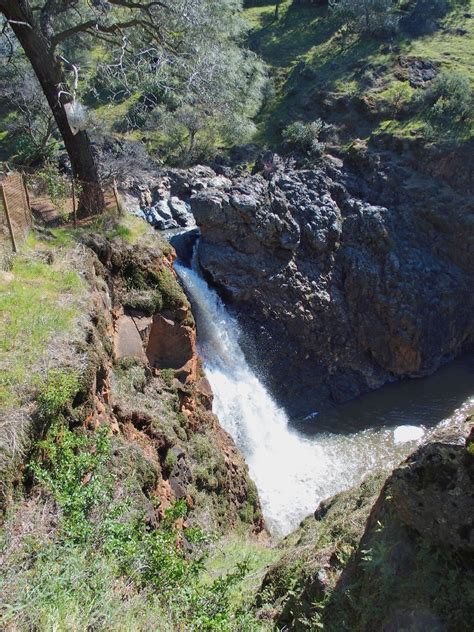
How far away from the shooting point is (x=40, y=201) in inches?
419

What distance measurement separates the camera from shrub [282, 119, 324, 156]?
25.2 m

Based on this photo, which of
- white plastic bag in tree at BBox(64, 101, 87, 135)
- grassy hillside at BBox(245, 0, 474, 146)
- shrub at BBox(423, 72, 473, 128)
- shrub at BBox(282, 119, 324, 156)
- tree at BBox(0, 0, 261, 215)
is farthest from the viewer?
grassy hillside at BBox(245, 0, 474, 146)

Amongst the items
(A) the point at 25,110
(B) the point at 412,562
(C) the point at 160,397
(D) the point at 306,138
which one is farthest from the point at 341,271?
(B) the point at 412,562

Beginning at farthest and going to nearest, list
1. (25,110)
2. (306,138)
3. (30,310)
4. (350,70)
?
(350,70), (306,138), (25,110), (30,310)

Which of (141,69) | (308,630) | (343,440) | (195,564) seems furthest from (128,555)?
(343,440)

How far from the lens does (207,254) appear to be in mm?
17875

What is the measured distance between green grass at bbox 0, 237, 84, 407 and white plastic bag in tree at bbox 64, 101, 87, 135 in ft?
9.12

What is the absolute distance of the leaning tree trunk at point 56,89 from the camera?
9.23 meters

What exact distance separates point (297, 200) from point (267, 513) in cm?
1189

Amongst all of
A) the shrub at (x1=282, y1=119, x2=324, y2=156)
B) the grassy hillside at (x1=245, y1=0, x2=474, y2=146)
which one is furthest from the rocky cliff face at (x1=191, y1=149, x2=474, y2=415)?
the grassy hillside at (x1=245, y1=0, x2=474, y2=146)

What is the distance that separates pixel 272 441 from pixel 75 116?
10.4 m

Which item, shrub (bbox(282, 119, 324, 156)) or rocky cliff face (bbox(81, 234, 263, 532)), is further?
shrub (bbox(282, 119, 324, 156))

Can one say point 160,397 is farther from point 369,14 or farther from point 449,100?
point 369,14

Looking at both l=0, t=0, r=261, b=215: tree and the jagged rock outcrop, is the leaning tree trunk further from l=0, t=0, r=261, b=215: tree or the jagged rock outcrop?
the jagged rock outcrop
